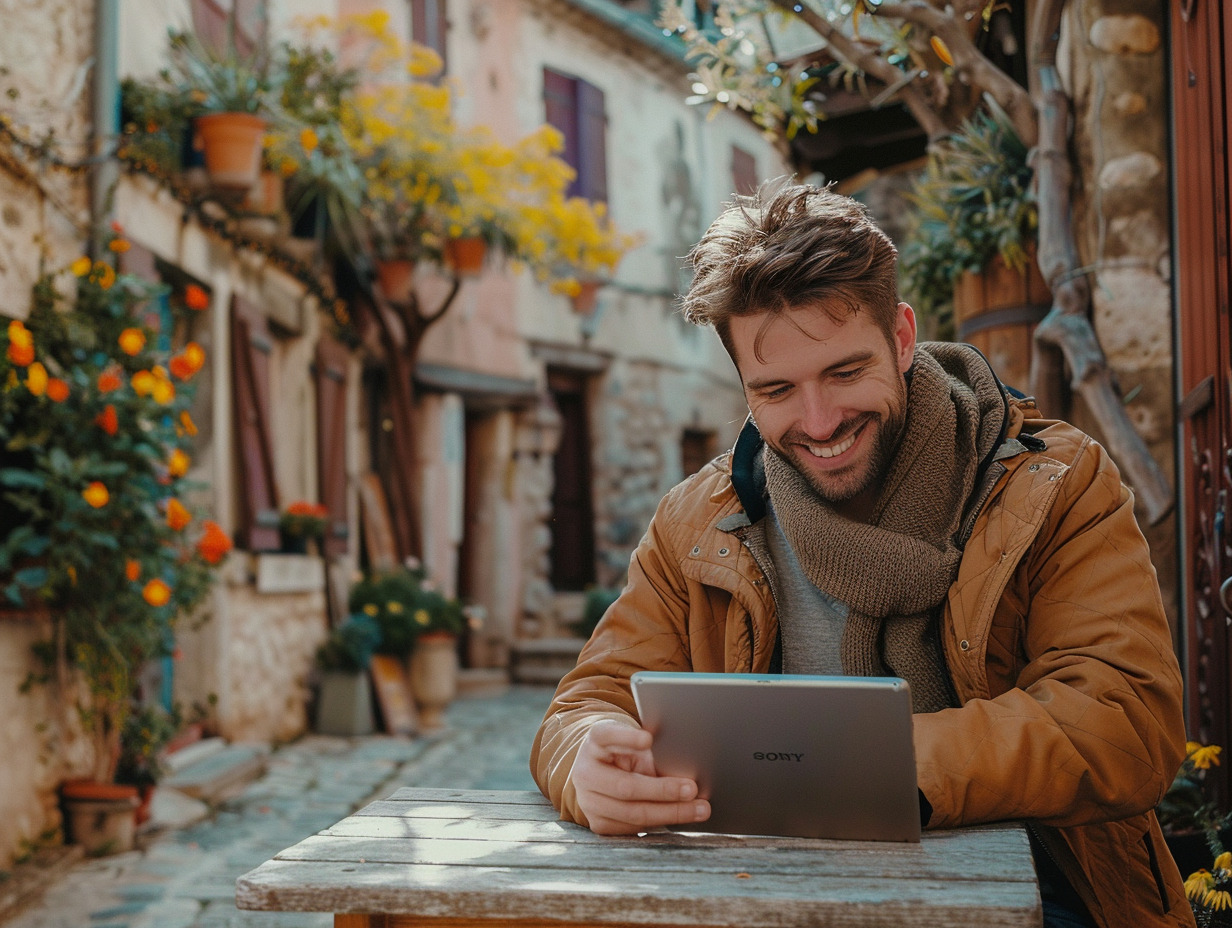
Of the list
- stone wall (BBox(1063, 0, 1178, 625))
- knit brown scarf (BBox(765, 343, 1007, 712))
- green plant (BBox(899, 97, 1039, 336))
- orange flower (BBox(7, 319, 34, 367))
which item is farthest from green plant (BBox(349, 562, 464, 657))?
knit brown scarf (BBox(765, 343, 1007, 712))

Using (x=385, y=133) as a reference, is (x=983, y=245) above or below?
below

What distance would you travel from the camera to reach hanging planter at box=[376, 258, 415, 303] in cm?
772

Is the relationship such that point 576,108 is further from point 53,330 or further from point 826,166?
point 53,330

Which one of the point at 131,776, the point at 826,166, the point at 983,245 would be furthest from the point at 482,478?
the point at 983,245

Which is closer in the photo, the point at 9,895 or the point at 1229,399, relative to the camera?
the point at 1229,399

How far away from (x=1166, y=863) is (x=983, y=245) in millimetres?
2562

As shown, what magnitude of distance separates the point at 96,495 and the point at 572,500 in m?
7.23

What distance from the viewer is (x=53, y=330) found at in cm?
404

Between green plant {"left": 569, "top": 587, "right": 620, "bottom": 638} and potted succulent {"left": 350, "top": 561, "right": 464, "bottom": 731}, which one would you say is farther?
green plant {"left": 569, "top": 587, "right": 620, "bottom": 638}

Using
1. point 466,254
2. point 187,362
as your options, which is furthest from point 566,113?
point 187,362

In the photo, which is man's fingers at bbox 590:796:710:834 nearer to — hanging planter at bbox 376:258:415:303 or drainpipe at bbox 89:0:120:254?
drainpipe at bbox 89:0:120:254

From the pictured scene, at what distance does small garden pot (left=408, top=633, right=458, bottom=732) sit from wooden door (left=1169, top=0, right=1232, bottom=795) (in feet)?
16.7

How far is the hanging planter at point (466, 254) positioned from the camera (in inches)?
309

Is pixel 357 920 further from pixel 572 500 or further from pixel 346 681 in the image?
pixel 572 500
